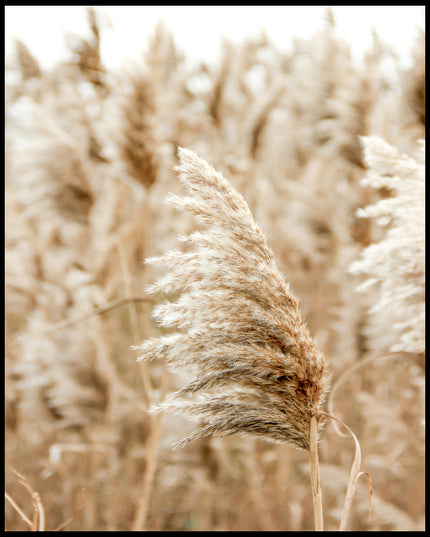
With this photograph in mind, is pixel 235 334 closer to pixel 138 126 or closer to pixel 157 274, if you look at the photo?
pixel 138 126

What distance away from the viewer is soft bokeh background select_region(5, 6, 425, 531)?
182 centimetres

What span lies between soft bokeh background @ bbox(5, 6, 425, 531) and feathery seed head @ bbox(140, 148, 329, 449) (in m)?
0.76

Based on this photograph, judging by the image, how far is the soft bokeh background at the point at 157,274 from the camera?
5.97ft

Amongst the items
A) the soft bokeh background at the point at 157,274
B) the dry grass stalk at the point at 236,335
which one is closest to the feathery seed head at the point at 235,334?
the dry grass stalk at the point at 236,335

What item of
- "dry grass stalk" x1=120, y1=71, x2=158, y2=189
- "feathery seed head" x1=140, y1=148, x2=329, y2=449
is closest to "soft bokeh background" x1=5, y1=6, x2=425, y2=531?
"dry grass stalk" x1=120, y1=71, x2=158, y2=189

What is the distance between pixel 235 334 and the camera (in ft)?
2.42

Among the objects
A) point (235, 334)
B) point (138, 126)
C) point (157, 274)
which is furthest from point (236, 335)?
point (157, 274)

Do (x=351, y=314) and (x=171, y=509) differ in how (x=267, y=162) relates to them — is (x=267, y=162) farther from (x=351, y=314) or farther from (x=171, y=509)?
(x=171, y=509)

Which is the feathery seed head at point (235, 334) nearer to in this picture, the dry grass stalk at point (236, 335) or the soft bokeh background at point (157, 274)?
the dry grass stalk at point (236, 335)

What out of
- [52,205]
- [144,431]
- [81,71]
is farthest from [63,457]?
[81,71]

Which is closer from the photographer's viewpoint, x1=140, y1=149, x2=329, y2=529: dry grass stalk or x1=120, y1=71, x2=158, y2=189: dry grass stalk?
x1=140, y1=149, x2=329, y2=529: dry grass stalk

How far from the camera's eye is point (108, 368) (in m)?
1.94

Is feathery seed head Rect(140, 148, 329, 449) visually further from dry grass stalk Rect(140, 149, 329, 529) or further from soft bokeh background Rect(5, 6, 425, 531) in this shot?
soft bokeh background Rect(5, 6, 425, 531)

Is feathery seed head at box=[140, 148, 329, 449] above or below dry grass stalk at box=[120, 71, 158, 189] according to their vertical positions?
below
